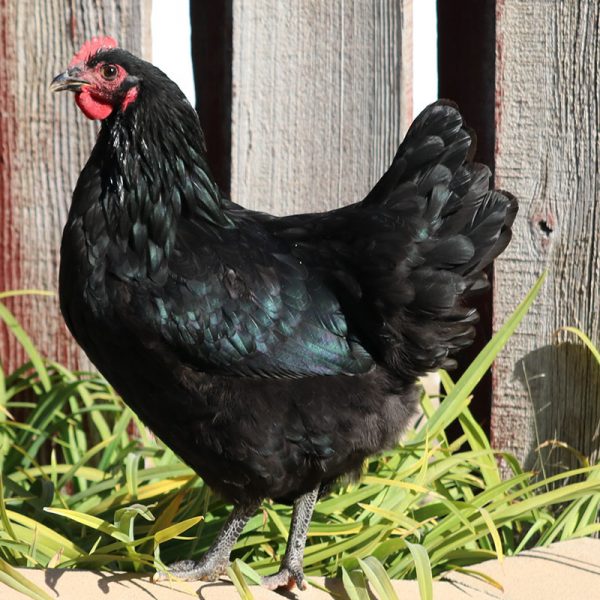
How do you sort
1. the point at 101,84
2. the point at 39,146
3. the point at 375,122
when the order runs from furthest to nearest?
the point at 39,146 → the point at 375,122 → the point at 101,84

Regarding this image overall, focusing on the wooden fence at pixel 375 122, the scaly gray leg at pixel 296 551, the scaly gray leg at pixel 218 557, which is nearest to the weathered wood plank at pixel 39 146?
the wooden fence at pixel 375 122

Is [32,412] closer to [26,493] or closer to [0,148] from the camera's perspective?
[26,493]

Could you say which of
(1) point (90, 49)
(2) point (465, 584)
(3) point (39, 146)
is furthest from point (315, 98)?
(2) point (465, 584)

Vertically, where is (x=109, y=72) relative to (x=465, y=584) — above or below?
above

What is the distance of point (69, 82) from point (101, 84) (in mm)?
99

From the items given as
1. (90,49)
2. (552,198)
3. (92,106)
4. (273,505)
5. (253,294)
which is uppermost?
(90,49)

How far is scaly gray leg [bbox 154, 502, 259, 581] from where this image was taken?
9.96 ft

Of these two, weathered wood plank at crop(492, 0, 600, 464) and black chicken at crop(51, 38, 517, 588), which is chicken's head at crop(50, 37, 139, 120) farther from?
weathered wood plank at crop(492, 0, 600, 464)

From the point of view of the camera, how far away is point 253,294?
2.92 meters

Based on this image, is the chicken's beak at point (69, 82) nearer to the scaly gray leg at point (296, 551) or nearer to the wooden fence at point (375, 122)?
the wooden fence at point (375, 122)

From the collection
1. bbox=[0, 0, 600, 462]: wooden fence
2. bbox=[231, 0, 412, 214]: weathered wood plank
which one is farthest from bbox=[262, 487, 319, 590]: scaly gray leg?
bbox=[231, 0, 412, 214]: weathered wood plank

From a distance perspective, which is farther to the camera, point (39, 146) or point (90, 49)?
point (39, 146)

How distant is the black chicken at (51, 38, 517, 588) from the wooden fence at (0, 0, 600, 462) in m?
0.72

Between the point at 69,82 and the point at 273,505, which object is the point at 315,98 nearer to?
the point at 69,82
